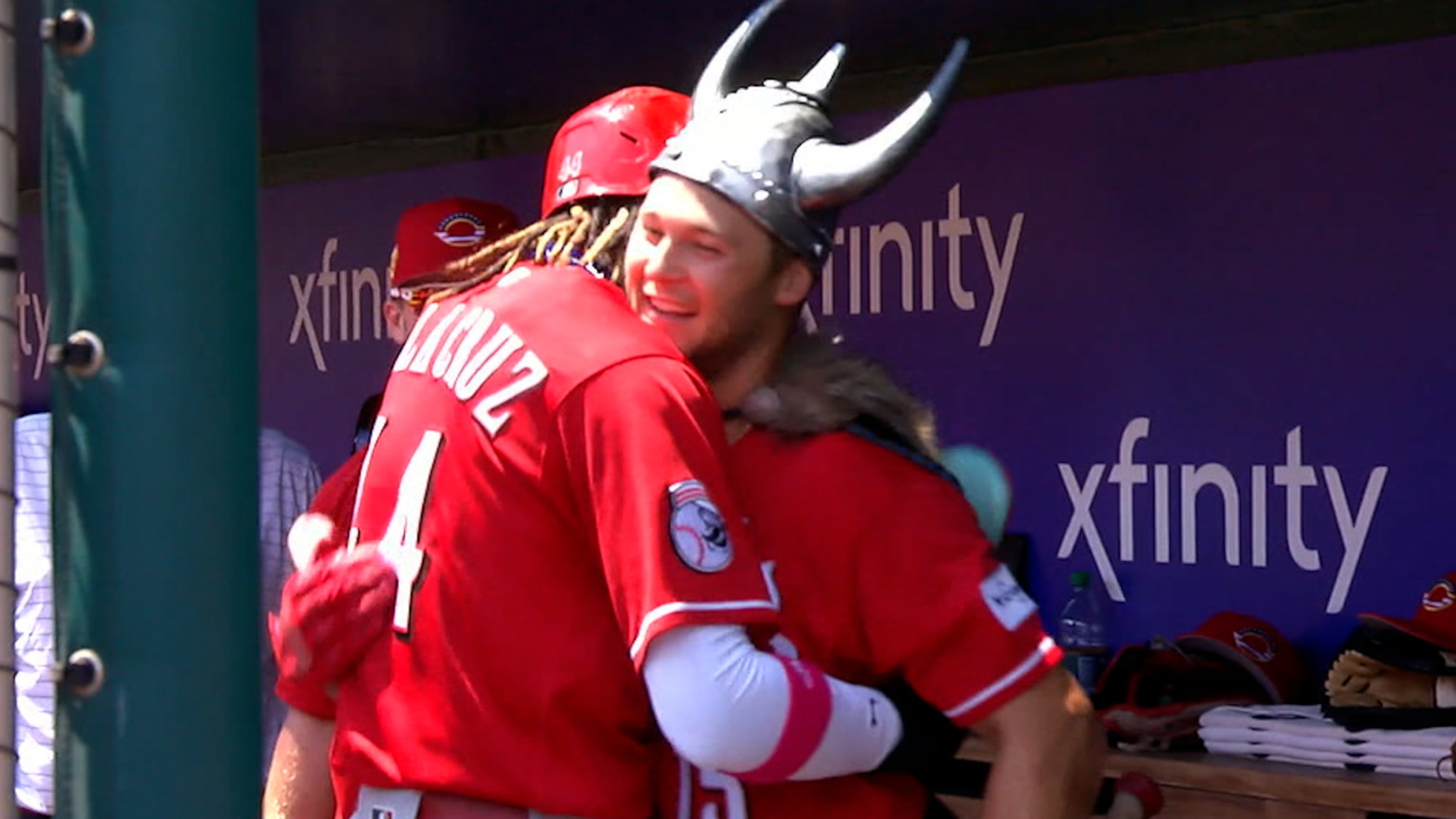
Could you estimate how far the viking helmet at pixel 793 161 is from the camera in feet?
6.22

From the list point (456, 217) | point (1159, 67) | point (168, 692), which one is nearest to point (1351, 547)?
point (1159, 67)

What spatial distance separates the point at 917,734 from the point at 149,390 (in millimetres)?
932

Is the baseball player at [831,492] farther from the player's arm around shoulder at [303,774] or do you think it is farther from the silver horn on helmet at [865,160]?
the player's arm around shoulder at [303,774]

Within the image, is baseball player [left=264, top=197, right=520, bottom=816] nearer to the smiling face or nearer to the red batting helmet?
the red batting helmet

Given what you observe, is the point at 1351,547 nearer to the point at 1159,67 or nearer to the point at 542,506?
the point at 1159,67

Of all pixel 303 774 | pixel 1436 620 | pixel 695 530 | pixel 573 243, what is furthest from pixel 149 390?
pixel 1436 620

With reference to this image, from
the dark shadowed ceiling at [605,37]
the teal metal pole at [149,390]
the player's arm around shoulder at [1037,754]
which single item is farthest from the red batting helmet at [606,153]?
the dark shadowed ceiling at [605,37]

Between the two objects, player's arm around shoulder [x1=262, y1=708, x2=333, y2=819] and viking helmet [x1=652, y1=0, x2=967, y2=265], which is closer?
viking helmet [x1=652, y1=0, x2=967, y2=265]

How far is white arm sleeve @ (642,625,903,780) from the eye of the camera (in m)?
1.63

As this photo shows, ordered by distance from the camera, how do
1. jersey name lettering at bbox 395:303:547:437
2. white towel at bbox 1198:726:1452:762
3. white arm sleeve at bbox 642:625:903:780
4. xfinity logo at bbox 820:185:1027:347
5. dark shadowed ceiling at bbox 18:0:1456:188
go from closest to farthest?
white arm sleeve at bbox 642:625:903:780
jersey name lettering at bbox 395:303:547:437
white towel at bbox 1198:726:1452:762
dark shadowed ceiling at bbox 18:0:1456:188
xfinity logo at bbox 820:185:1027:347

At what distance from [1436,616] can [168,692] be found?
2.93 m

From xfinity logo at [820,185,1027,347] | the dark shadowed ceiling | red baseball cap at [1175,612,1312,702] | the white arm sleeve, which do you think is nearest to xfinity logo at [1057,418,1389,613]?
red baseball cap at [1175,612,1312,702]

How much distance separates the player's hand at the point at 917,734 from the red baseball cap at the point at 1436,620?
6.38 ft

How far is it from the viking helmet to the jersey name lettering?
25 centimetres
